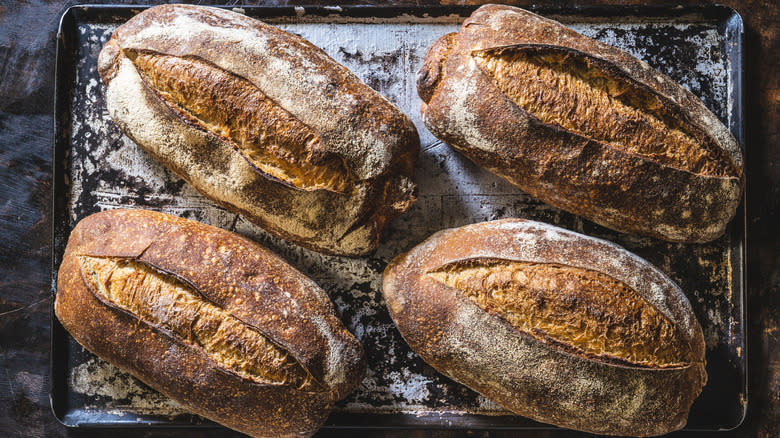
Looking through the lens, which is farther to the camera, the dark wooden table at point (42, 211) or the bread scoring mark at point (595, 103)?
the dark wooden table at point (42, 211)

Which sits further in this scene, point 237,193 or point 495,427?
point 495,427

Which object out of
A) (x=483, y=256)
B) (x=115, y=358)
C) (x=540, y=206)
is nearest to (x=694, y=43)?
(x=540, y=206)

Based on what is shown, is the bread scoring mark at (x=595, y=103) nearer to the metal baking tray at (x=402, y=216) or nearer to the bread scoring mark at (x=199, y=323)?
the metal baking tray at (x=402, y=216)

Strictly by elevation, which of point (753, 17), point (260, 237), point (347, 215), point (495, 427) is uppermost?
point (753, 17)

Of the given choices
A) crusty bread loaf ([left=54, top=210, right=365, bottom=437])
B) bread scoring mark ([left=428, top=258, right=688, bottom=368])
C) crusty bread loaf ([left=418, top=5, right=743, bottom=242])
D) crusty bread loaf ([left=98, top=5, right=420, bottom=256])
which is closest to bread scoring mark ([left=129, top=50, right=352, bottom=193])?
crusty bread loaf ([left=98, top=5, right=420, bottom=256])

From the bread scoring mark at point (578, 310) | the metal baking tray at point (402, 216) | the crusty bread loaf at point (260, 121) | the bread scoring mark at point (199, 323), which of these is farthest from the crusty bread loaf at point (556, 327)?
the bread scoring mark at point (199, 323)

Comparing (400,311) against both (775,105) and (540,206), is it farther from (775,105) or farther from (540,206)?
(775,105)
